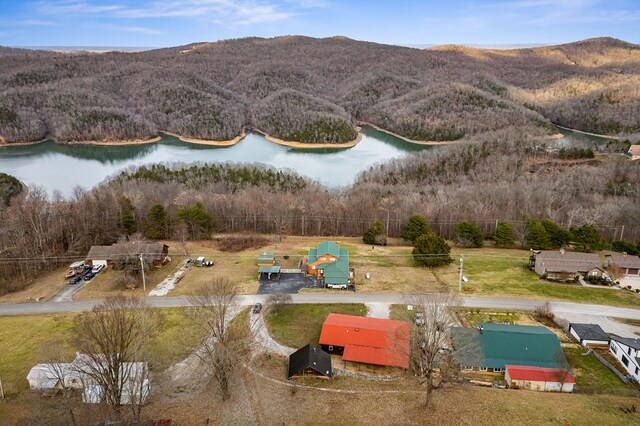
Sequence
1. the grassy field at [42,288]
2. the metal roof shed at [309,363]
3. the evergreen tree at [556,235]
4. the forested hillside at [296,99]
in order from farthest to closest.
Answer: the forested hillside at [296,99], the evergreen tree at [556,235], the grassy field at [42,288], the metal roof shed at [309,363]

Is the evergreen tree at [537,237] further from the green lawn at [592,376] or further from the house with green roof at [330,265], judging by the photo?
the house with green roof at [330,265]

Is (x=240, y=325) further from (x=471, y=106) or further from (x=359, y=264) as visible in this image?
(x=471, y=106)

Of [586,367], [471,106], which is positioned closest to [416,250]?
[586,367]

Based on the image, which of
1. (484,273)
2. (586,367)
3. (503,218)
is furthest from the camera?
(503,218)

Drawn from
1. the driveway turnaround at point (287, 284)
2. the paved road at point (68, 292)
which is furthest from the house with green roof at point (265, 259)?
the paved road at point (68, 292)

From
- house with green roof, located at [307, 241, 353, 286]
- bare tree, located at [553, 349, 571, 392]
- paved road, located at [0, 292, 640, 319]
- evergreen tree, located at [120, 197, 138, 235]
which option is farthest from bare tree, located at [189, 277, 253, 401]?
evergreen tree, located at [120, 197, 138, 235]

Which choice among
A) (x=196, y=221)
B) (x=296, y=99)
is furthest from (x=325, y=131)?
(x=196, y=221)

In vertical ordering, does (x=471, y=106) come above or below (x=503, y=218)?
above
